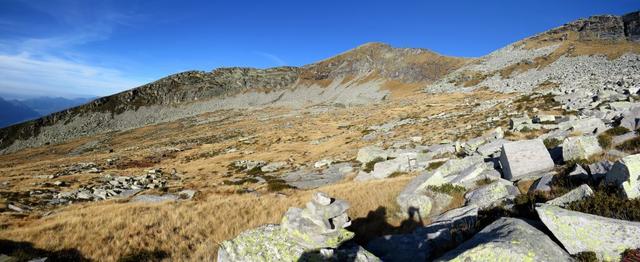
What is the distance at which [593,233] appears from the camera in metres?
6.51

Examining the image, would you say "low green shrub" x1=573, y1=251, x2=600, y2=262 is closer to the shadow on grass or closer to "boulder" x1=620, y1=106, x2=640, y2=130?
"boulder" x1=620, y1=106, x2=640, y2=130

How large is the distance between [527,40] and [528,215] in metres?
172

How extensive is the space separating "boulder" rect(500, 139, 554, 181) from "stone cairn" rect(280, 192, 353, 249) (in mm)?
7785

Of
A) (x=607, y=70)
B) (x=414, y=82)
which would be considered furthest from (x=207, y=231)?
(x=414, y=82)

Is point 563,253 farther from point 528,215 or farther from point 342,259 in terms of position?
point 342,259

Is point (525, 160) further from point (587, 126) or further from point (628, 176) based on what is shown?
point (587, 126)

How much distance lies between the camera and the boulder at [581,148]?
13.5 m

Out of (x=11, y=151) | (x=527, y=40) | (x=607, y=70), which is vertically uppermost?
(x=527, y=40)

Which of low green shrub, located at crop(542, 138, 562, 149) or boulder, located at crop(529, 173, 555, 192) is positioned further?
low green shrub, located at crop(542, 138, 562, 149)

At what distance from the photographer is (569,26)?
148 meters

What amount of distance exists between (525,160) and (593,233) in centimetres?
825

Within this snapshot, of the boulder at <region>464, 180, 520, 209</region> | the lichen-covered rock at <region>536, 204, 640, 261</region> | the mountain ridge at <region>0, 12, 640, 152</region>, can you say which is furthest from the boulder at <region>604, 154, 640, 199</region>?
the mountain ridge at <region>0, 12, 640, 152</region>

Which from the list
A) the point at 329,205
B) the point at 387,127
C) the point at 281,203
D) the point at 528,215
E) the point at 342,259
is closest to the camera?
the point at 342,259

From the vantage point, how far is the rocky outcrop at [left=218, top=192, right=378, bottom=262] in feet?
27.8
